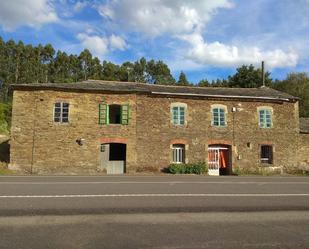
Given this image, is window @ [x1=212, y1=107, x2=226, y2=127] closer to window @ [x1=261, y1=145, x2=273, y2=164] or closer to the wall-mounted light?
window @ [x1=261, y1=145, x2=273, y2=164]

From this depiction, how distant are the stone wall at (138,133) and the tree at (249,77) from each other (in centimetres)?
2071

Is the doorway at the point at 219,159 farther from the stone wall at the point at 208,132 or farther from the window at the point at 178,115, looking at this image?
the window at the point at 178,115

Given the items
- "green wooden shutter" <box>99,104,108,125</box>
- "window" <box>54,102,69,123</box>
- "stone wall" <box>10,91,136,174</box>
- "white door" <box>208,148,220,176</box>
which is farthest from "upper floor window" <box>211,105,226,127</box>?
"window" <box>54,102,69,123</box>

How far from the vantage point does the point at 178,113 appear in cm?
2559

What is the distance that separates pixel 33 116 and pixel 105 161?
528 centimetres

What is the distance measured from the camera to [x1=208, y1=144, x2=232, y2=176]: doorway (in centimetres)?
2621

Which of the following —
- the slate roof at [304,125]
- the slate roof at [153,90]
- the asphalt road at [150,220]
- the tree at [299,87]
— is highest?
the tree at [299,87]

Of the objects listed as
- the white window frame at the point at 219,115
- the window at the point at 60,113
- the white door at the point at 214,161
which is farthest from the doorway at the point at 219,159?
the window at the point at 60,113

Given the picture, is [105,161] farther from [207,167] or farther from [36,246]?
[36,246]

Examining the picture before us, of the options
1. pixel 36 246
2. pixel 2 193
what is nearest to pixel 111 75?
pixel 2 193

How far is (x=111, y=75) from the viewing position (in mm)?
59438

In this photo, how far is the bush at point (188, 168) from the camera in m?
24.5

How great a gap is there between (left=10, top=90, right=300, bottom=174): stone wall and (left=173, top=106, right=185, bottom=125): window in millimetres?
351

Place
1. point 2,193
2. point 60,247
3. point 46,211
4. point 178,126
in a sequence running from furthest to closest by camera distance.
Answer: point 178,126 < point 2,193 < point 46,211 < point 60,247
